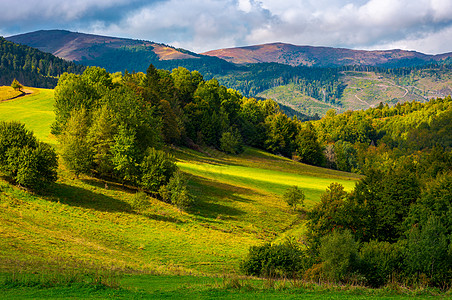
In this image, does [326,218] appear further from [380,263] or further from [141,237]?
[141,237]

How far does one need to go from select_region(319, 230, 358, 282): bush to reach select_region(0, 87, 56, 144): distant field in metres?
58.5

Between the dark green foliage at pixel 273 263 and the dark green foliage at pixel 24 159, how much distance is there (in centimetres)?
2791

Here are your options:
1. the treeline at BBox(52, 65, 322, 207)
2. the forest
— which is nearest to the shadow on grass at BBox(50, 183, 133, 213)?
the forest

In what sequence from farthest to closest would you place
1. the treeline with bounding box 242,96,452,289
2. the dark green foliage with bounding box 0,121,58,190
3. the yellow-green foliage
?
the yellow-green foliage
the dark green foliage with bounding box 0,121,58,190
the treeline with bounding box 242,96,452,289

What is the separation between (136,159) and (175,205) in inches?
388

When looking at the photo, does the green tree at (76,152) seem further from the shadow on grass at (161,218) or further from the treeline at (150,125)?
the shadow on grass at (161,218)

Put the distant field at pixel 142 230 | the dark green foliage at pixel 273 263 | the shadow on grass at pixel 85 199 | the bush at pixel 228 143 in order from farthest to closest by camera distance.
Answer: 1. the bush at pixel 228 143
2. the shadow on grass at pixel 85 199
3. the dark green foliage at pixel 273 263
4. the distant field at pixel 142 230

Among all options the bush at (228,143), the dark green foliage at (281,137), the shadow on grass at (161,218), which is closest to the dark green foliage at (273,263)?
the shadow on grass at (161,218)

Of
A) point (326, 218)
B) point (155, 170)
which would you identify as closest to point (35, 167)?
point (155, 170)

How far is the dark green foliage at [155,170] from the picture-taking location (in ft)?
174

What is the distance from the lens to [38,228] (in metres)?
33.7

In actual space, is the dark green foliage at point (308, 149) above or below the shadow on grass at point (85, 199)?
above

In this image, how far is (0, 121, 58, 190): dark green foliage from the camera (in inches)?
1649

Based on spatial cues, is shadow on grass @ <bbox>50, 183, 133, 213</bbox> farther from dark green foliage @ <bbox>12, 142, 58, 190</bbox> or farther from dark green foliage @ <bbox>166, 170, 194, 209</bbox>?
dark green foliage @ <bbox>166, 170, 194, 209</bbox>
